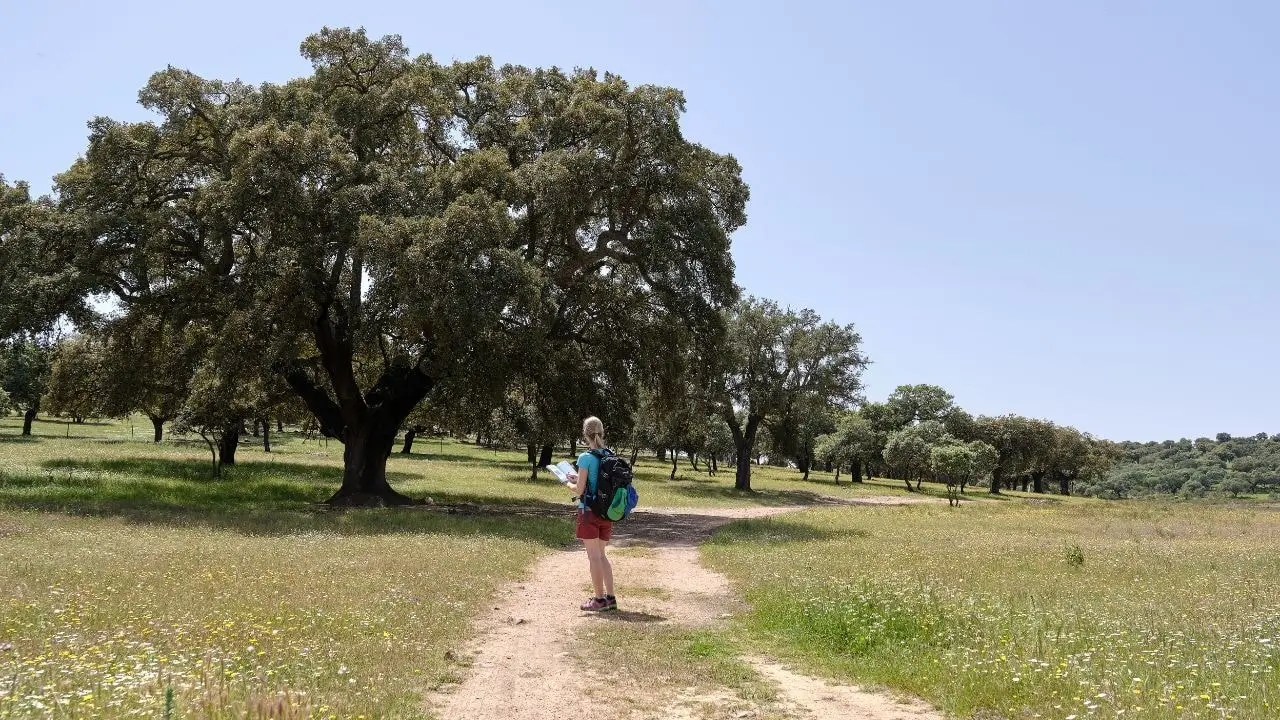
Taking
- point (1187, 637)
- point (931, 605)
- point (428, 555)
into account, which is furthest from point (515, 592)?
point (1187, 637)

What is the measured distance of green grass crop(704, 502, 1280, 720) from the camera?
6.38 metres

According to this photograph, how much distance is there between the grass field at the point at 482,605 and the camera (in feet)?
20.2

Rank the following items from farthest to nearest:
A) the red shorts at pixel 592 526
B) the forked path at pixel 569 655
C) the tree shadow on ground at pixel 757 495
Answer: the tree shadow on ground at pixel 757 495 < the red shorts at pixel 592 526 < the forked path at pixel 569 655

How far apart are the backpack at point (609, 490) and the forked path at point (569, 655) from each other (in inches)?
54.5

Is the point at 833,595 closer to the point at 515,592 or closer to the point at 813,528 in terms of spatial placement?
the point at 515,592

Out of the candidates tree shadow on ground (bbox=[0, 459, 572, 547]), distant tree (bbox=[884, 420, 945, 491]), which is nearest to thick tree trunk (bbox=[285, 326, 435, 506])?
tree shadow on ground (bbox=[0, 459, 572, 547])

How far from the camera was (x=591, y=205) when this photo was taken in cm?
2694

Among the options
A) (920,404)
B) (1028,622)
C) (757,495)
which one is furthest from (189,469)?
(920,404)

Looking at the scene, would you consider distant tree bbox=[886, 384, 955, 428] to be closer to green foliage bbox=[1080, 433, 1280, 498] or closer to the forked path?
green foliage bbox=[1080, 433, 1280, 498]

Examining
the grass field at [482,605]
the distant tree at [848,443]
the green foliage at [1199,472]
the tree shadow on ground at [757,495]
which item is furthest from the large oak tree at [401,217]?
the green foliage at [1199,472]

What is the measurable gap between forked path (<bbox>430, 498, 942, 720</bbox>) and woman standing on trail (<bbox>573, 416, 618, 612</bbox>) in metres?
0.31

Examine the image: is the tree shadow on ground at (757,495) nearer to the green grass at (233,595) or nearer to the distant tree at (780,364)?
the distant tree at (780,364)

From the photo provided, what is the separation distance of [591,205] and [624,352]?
18.2ft

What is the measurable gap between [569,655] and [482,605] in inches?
119
